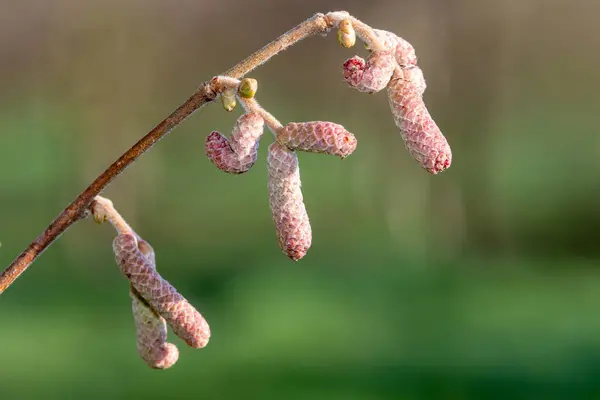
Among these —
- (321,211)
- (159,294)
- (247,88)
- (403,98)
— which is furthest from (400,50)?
(321,211)

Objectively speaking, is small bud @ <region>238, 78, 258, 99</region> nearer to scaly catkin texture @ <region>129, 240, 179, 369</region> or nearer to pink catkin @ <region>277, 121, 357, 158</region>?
pink catkin @ <region>277, 121, 357, 158</region>

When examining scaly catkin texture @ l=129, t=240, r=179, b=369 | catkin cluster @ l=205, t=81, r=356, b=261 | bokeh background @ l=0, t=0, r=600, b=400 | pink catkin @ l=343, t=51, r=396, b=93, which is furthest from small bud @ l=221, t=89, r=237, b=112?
bokeh background @ l=0, t=0, r=600, b=400

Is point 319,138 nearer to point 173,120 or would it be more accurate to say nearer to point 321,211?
point 173,120

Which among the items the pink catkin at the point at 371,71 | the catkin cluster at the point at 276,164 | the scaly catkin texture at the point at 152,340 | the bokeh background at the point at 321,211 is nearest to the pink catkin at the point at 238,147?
the catkin cluster at the point at 276,164

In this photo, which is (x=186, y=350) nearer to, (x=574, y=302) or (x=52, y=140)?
(x=574, y=302)

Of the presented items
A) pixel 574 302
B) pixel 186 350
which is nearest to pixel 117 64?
pixel 186 350

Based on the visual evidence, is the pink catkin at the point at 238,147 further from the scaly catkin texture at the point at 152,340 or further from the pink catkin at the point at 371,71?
the scaly catkin texture at the point at 152,340
